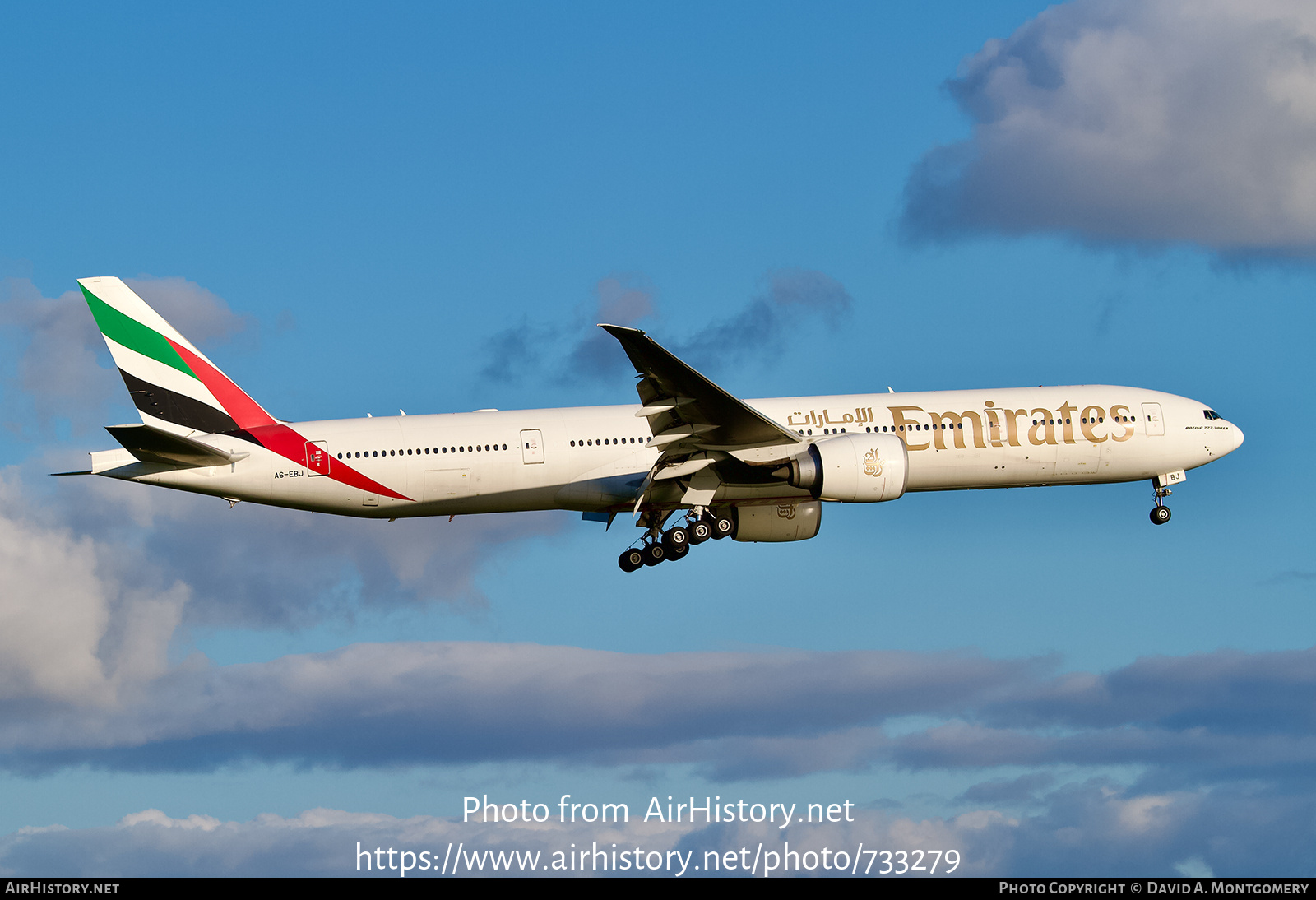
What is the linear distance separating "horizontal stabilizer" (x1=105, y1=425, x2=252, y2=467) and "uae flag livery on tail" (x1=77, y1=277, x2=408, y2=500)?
39.7 inches

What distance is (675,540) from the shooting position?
42.4 metres

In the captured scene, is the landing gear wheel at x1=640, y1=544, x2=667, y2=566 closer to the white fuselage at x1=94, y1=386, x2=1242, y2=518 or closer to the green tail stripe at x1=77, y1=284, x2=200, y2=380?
the white fuselage at x1=94, y1=386, x2=1242, y2=518

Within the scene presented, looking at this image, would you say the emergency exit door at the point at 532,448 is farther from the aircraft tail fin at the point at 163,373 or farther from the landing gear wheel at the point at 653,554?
the aircraft tail fin at the point at 163,373

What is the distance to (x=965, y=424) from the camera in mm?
42750

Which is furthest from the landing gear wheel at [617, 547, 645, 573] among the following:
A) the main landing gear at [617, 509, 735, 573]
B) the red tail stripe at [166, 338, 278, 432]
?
the red tail stripe at [166, 338, 278, 432]

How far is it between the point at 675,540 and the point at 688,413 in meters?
4.97

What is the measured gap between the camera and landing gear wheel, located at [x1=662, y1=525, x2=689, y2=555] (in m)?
42.4

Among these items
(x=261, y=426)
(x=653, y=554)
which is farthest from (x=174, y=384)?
(x=653, y=554)

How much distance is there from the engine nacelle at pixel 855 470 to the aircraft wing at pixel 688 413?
3.43 feet

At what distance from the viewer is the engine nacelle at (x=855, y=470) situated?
39250 mm

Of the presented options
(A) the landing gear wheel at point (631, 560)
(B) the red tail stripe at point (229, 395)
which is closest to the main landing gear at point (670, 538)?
(A) the landing gear wheel at point (631, 560)

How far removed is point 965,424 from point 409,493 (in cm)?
1654

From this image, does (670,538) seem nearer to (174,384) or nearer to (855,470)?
(855,470)
